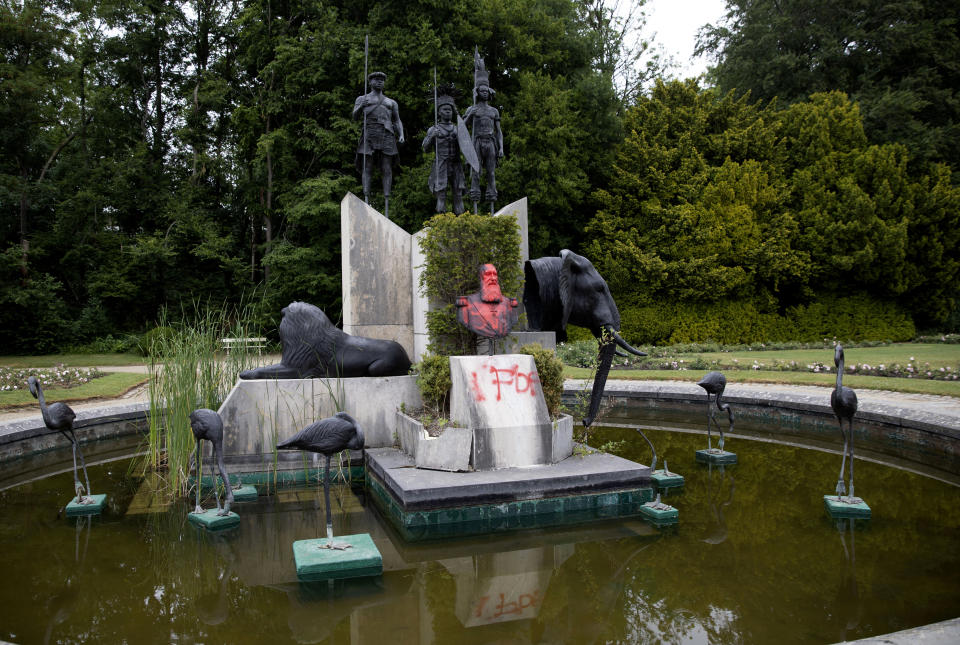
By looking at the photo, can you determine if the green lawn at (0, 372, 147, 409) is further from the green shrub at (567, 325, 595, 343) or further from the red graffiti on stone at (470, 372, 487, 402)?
the green shrub at (567, 325, 595, 343)

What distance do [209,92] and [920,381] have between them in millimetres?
20927

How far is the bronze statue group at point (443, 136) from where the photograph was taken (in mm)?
8055

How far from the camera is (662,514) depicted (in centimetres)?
409

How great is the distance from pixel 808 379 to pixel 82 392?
37.1ft

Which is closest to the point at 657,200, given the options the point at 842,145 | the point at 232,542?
the point at 842,145

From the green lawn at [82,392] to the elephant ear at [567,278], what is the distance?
7050 millimetres

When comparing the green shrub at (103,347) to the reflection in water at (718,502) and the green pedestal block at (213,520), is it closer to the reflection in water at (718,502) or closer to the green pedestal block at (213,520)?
the green pedestal block at (213,520)

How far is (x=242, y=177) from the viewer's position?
2130 centimetres

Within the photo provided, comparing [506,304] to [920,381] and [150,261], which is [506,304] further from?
[150,261]

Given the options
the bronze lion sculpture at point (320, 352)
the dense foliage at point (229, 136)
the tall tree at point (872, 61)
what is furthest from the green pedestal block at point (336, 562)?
the tall tree at point (872, 61)

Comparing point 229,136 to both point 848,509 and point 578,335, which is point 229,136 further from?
point 848,509

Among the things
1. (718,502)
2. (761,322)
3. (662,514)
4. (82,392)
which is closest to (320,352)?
(662,514)

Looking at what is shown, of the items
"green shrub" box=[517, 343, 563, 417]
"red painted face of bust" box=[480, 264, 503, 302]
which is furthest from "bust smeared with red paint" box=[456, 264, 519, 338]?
"green shrub" box=[517, 343, 563, 417]

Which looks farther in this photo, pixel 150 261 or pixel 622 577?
pixel 150 261
